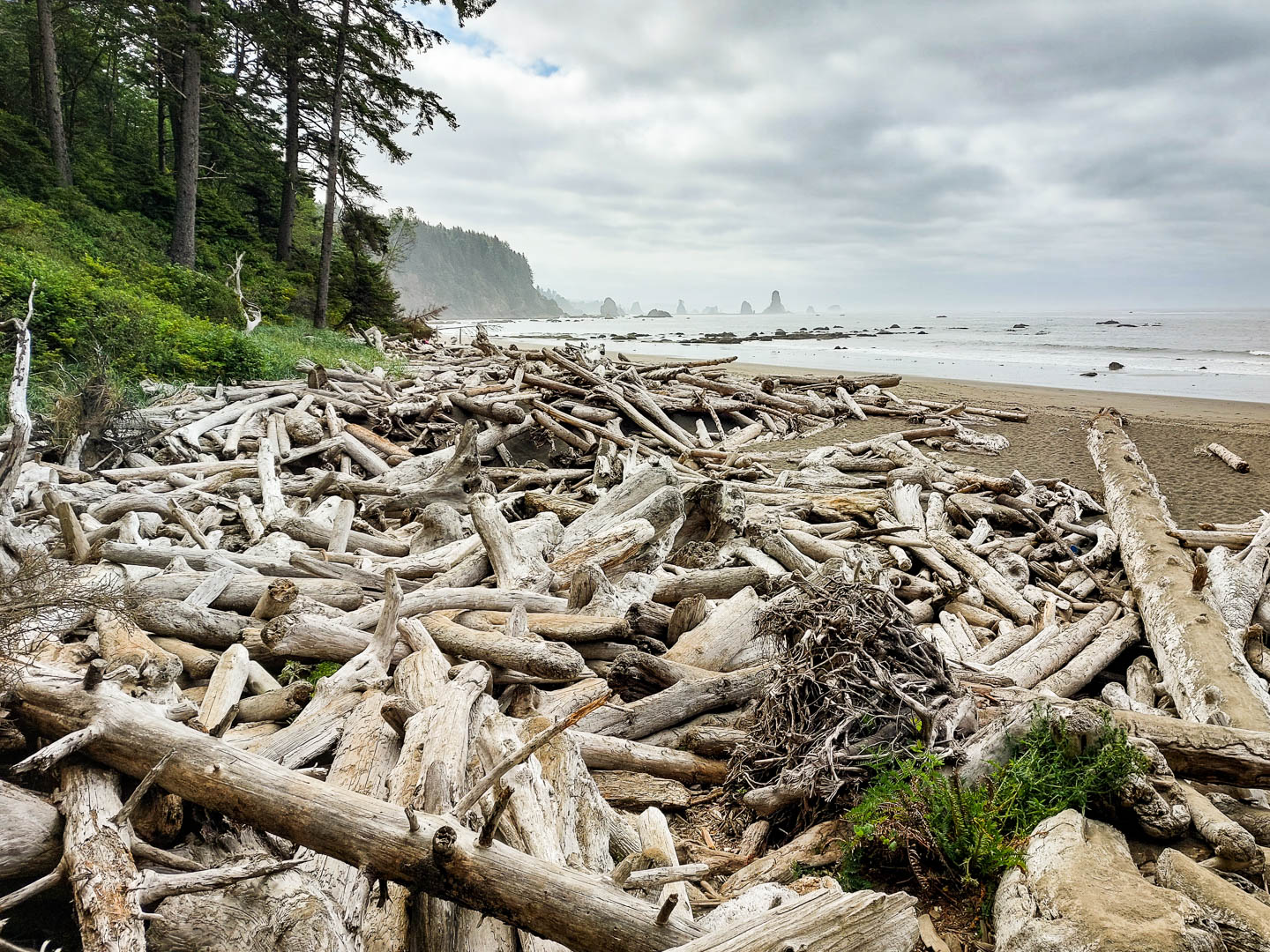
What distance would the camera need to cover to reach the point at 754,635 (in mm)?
4277

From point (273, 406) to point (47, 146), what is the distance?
2025 centimetres

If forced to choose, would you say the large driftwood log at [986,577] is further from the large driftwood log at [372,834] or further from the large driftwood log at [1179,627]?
the large driftwood log at [372,834]

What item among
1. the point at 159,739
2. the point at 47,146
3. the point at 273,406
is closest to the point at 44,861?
the point at 159,739

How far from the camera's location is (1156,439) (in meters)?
13.6

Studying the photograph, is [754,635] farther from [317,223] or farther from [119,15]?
[317,223]

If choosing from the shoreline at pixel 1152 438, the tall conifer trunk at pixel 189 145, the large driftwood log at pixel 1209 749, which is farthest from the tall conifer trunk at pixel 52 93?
the large driftwood log at pixel 1209 749

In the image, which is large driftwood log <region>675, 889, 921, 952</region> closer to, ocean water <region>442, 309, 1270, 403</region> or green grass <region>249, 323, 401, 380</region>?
green grass <region>249, 323, 401, 380</region>

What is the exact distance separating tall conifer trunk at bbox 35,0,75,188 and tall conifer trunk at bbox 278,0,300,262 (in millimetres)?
6376

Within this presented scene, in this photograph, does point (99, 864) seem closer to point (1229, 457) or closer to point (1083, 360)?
point (1229, 457)

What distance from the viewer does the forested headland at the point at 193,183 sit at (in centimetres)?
1181

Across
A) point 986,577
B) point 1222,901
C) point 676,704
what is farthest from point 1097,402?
point 1222,901

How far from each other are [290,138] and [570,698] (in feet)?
92.1

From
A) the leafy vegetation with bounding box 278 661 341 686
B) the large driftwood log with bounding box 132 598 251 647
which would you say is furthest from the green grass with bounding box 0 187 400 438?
the leafy vegetation with bounding box 278 661 341 686

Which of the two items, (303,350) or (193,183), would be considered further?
(193,183)
